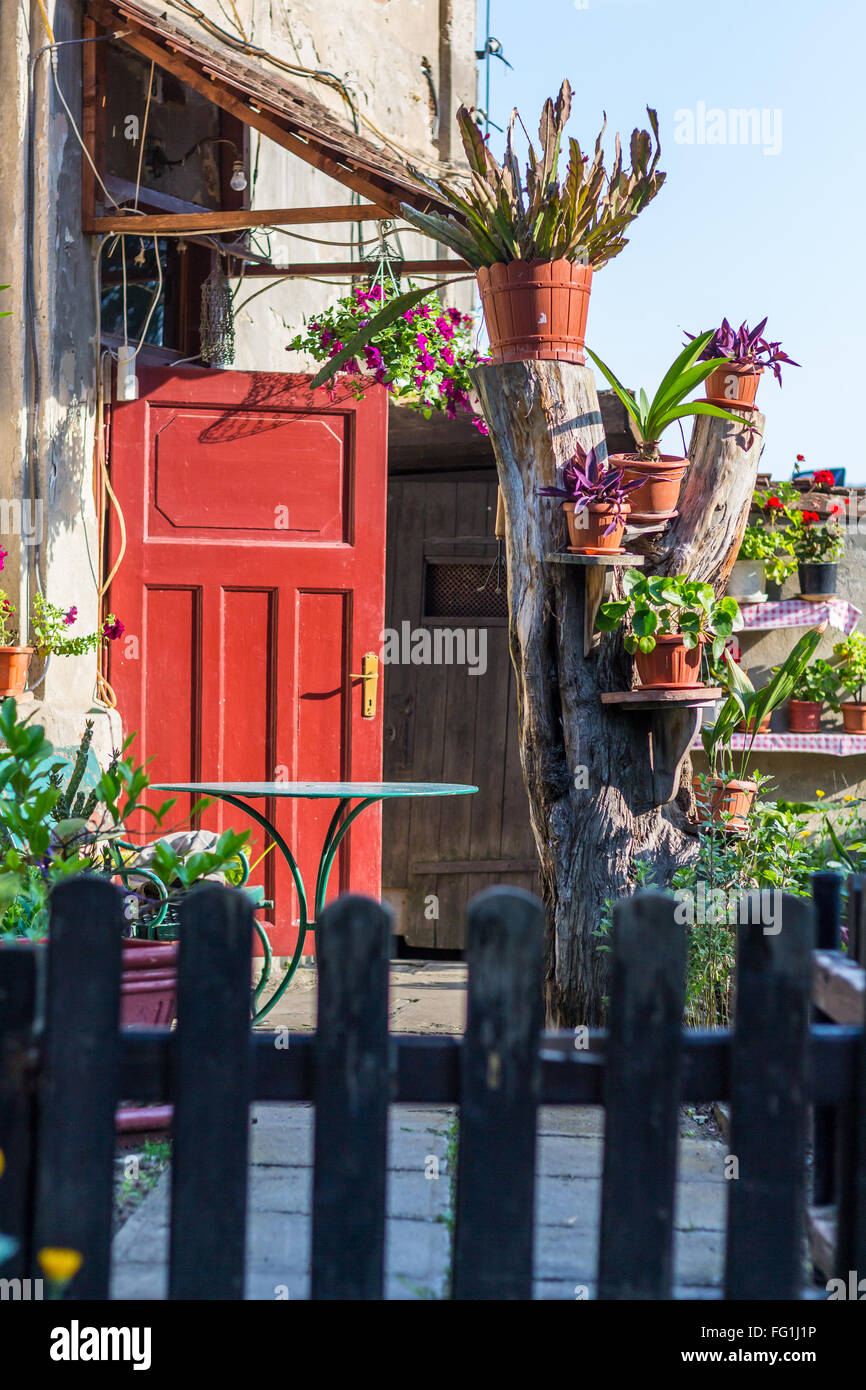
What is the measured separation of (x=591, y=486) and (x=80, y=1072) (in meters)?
2.54

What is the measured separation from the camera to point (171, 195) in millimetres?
5238

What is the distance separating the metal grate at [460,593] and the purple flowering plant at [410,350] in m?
1.65

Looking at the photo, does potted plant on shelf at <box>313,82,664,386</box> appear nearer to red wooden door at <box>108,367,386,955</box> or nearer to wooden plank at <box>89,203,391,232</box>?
wooden plank at <box>89,203,391,232</box>

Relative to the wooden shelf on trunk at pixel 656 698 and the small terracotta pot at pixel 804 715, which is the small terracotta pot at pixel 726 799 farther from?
the small terracotta pot at pixel 804 715

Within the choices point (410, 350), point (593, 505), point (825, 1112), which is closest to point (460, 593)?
point (410, 350)

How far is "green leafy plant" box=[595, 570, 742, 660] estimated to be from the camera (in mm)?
3635

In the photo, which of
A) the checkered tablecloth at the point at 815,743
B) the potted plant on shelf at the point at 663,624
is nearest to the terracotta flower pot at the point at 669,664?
the potted plant on shelf at the point at 663,624

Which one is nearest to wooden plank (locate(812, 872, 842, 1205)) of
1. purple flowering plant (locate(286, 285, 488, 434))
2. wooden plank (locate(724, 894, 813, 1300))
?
wooden plank (locate(724, 894, 813, 1300))

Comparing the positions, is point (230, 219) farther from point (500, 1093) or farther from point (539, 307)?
point (500, 1093)

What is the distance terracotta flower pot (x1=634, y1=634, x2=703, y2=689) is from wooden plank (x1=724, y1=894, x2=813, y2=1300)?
225 cm

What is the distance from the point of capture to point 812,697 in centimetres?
623

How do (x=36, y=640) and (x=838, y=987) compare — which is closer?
(x=838, y=987)
